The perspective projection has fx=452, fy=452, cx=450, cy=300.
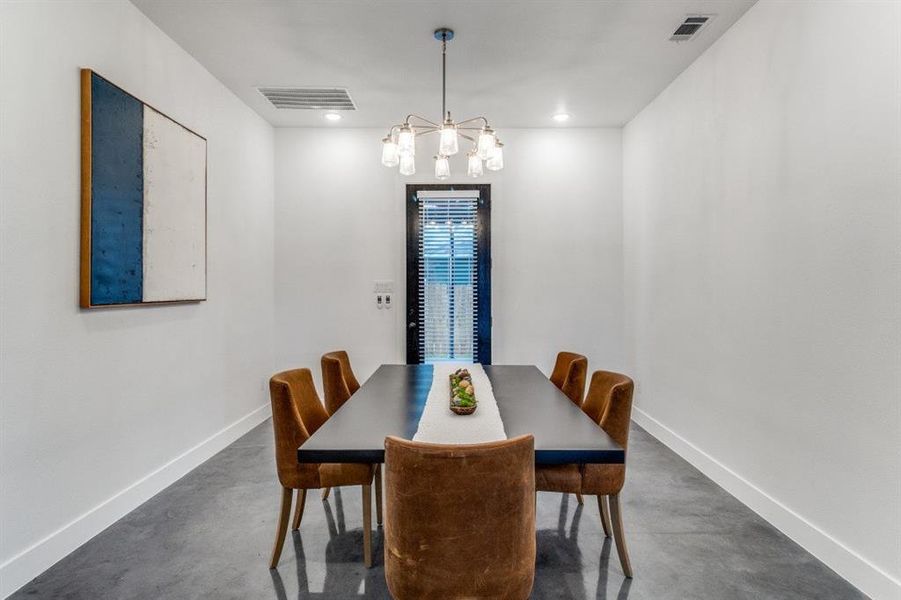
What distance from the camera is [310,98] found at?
3.96 meters

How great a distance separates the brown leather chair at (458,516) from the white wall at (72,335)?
1893mm

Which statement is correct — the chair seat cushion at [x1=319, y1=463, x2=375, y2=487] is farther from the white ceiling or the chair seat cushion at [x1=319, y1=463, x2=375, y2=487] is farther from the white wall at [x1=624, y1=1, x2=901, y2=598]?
the white ceiling

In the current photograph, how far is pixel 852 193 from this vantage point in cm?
206

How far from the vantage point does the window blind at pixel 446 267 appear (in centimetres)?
474

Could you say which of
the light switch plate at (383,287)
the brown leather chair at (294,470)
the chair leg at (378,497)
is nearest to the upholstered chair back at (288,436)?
the brown leather chair at (294,470)

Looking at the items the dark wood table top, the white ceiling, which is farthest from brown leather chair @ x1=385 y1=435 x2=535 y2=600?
the white ceiling

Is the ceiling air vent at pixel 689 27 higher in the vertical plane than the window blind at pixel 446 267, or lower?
higher

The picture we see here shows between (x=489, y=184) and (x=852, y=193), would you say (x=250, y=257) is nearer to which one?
(x=489, y=184)

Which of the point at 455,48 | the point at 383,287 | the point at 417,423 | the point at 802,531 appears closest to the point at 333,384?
the point at 417,423

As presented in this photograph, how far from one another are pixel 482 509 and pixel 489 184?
395 centimetres

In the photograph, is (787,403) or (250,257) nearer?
(787,403)

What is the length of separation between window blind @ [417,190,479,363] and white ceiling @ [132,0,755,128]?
3.10 ft

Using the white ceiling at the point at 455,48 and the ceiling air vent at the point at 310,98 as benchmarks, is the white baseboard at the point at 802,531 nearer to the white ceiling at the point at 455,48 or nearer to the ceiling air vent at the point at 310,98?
the white ceiling at the point at 455,48

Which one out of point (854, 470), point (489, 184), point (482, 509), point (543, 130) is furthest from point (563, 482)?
point (543, 130)
